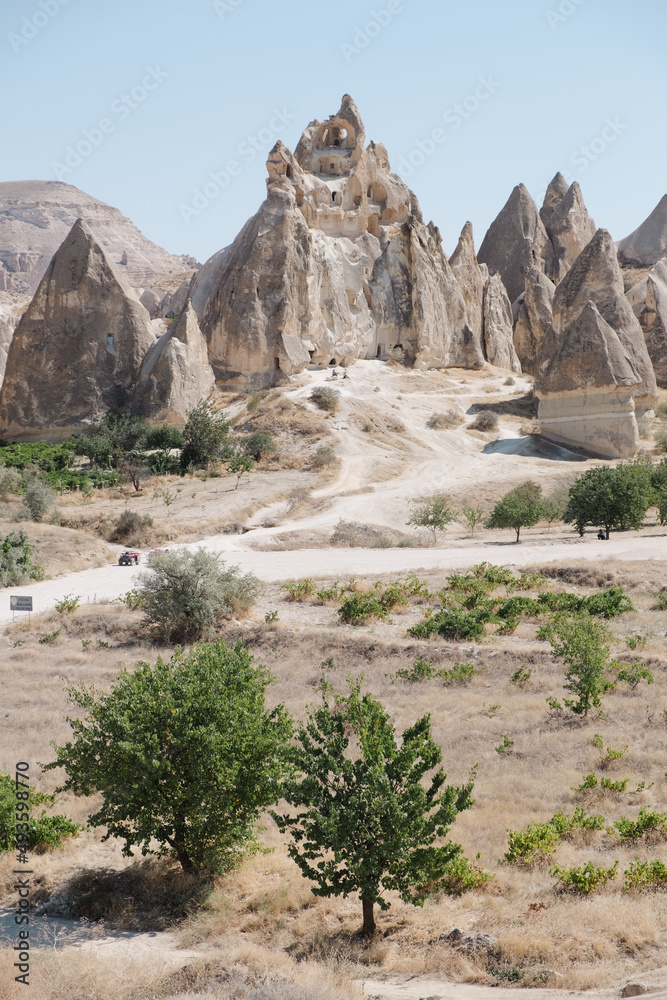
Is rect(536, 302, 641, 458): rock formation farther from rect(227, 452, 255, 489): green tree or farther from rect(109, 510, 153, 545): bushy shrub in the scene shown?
rect(109, 510, 153, 545): bushy shrub

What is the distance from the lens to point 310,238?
44.8m

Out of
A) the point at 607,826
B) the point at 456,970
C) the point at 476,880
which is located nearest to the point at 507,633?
the point at 607,826

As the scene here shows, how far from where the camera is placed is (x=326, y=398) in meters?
37.8

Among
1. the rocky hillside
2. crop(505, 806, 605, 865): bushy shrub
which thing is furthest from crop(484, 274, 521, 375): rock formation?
the rocky hillside

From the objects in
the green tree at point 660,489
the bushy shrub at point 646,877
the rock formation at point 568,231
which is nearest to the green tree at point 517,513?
the green tree at point 660,489

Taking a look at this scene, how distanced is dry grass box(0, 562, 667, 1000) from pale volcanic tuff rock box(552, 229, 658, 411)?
84.7ft

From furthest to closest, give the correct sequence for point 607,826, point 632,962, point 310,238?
point 310,238 → point 607,826 → point 632,962

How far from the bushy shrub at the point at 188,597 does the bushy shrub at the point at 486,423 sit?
2450cm

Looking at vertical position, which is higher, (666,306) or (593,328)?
(666,306)

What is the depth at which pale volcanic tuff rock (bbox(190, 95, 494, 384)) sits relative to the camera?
42.8m

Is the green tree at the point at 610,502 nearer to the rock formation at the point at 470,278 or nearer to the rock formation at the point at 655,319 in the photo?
the rock formation at the point at 655,319

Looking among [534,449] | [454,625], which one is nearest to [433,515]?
[534,449]

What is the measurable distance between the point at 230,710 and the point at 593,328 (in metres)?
30.8

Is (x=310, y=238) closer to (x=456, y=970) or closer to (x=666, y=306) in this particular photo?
(x=666, y=306)
